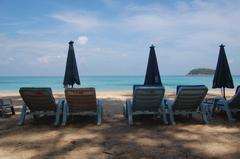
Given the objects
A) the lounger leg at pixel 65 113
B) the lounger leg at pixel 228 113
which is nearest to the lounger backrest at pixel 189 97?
the lounger leg at pixel 228 113

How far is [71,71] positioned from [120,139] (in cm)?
409

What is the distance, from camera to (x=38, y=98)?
291 inches

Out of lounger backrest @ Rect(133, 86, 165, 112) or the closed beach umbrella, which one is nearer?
lounger backrest @ Rect(133, 86, 165, 112)

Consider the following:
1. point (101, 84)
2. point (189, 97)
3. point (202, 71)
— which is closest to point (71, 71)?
point (189, 97)

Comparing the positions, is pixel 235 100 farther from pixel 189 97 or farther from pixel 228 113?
pixel 189 97

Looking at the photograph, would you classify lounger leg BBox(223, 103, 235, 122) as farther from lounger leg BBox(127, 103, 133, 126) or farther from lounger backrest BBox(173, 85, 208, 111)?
lounger leg BBox(127, 103, 133, 126)

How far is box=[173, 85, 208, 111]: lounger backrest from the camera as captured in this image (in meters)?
7.47

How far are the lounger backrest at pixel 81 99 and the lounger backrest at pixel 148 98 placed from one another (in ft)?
3.02

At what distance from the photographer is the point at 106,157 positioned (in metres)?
4.88

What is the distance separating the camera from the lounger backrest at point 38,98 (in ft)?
23.9

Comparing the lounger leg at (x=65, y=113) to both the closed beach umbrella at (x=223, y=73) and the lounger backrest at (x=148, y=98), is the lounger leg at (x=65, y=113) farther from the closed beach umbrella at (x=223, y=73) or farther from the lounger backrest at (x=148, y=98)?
the closed beach umbrella at (x=223, y=73)

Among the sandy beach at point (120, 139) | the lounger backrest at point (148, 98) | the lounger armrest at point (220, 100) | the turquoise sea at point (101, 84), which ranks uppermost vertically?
the lounger backrest at point (148, 98)

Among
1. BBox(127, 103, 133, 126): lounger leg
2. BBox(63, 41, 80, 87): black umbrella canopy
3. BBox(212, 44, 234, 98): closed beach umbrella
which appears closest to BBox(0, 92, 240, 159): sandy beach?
BBox(127, 103, 133, 126): lounger leg

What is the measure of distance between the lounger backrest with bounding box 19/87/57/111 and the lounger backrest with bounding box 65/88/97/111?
38 centimetres
